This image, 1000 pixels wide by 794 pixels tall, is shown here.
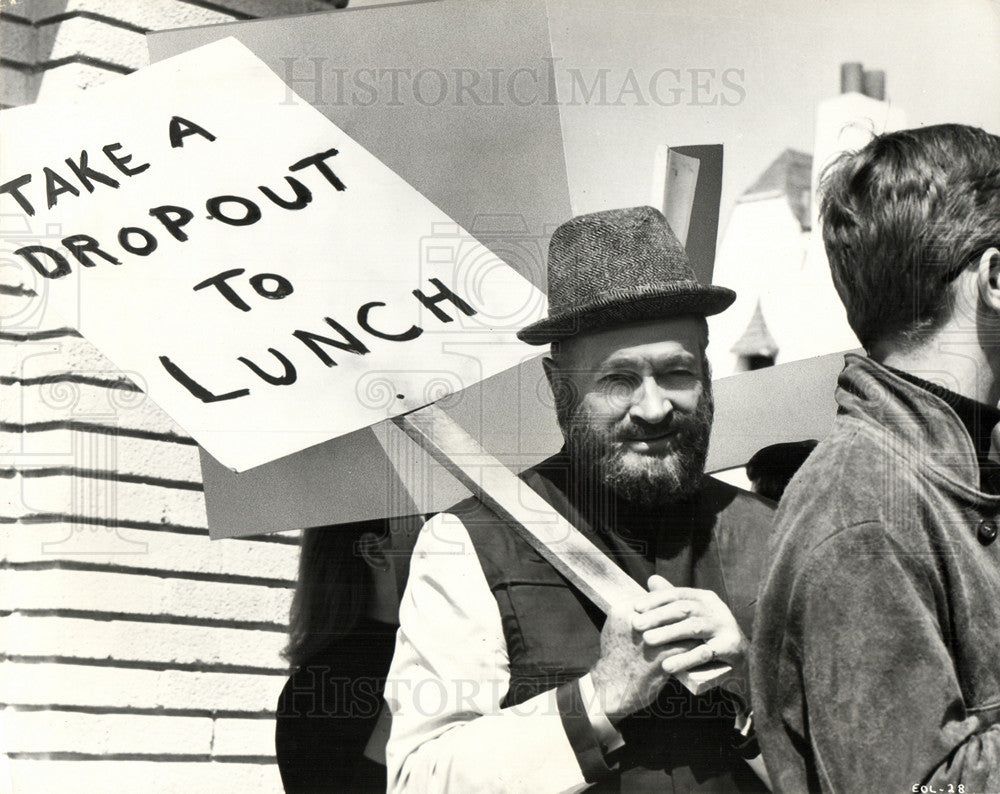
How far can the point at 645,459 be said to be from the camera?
2291 millimetres

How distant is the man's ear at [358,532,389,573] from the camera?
96.3 inches

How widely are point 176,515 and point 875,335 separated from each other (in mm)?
1435

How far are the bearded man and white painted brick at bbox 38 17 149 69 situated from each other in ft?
3.24

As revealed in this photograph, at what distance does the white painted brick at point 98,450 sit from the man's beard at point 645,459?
2.75 feet

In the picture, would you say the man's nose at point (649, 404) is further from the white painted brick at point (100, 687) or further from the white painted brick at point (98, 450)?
the white painted brick at point (100, 687)

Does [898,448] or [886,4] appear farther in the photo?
[886,4]

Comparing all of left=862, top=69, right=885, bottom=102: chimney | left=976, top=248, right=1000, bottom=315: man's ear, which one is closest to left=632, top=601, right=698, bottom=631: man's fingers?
left=976, top=248, right=1000, bottom=315: man's ear

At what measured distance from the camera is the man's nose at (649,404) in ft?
7.48

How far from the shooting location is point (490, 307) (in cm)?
248

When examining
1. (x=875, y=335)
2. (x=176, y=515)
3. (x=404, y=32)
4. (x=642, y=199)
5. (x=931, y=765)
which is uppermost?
(x=404, y=32)

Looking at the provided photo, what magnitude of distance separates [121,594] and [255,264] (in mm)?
729

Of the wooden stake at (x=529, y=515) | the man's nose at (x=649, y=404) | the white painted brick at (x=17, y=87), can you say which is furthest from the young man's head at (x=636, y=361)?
the white painted brick at (x=17, y=87)

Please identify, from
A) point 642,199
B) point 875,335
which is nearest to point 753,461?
point 875,335

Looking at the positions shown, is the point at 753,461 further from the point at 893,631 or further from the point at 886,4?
the point at 886,4
